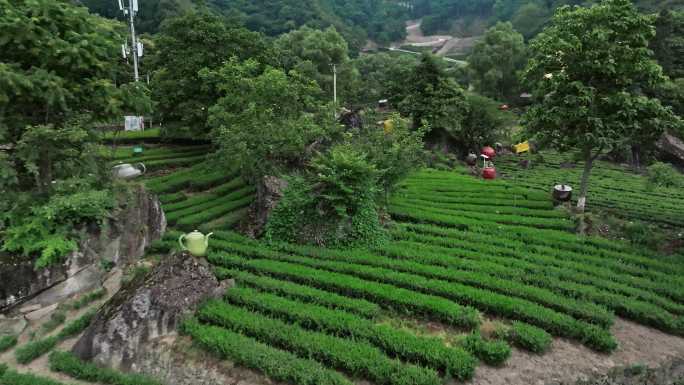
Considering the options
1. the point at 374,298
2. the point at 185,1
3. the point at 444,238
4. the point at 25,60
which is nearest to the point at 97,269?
the point at 25,60

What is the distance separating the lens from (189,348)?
32.8ft

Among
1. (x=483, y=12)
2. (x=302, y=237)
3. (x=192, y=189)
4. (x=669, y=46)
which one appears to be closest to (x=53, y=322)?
(x=302, y=237)

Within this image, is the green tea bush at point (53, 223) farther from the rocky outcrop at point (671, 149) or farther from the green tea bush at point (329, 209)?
the rocky outcrop at point (671, 149)

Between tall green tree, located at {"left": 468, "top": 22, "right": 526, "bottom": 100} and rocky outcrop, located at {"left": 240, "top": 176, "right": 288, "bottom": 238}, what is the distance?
4044 centimetres

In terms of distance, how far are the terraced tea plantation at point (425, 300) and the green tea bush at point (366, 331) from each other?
1.1 inches

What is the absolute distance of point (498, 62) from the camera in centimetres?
5081

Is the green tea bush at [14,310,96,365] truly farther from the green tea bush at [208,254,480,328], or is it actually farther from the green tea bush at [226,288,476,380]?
the green tea bush at [208,254,480,328]

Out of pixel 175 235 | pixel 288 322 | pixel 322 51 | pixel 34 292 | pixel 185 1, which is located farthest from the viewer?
pixel 185 1

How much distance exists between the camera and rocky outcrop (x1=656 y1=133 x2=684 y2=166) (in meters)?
32.7

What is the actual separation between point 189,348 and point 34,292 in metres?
4.89

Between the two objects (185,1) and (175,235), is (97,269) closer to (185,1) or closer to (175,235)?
(175,235)

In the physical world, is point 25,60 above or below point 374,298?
above

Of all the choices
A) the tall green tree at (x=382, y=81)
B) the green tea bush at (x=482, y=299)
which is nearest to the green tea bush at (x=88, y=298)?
the green tea bush at (x=482, y=299)

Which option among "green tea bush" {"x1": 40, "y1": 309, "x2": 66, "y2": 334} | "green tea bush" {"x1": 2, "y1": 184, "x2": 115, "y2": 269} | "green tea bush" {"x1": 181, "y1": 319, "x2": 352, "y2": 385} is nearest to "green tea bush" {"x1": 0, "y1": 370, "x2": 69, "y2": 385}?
"green tea bush" {"x1": 40, "y1": 309, "x2": 66, "y2": 334}
